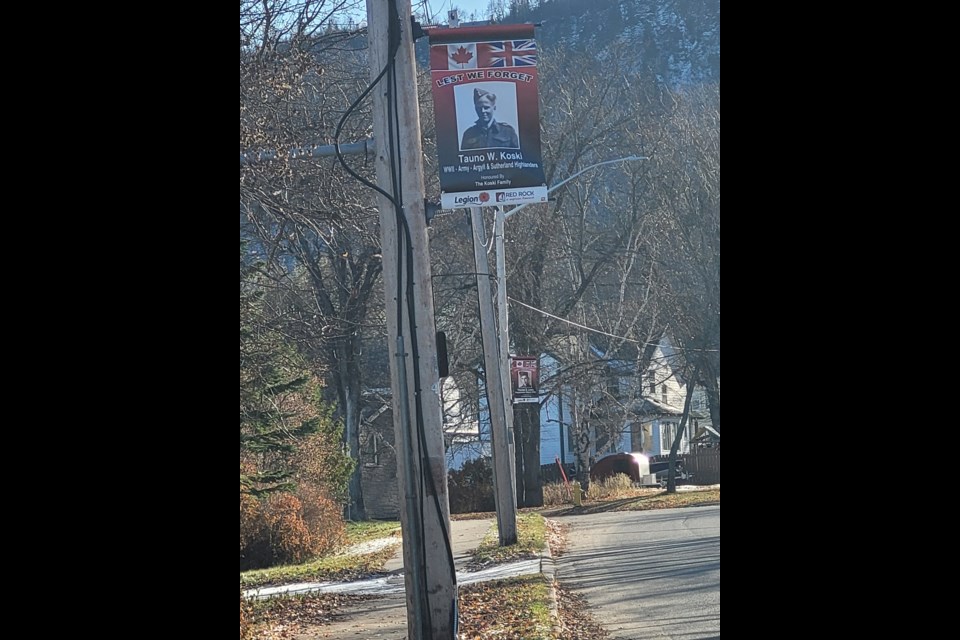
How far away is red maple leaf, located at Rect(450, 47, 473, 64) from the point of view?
9.20 metres

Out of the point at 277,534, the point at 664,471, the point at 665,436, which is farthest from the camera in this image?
the point at 665,436

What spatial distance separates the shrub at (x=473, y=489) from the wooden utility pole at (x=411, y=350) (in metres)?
28.1

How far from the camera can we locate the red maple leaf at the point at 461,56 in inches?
362


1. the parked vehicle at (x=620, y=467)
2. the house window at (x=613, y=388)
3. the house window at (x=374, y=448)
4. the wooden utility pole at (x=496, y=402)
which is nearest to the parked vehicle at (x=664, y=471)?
the parked vehicle at (x=620, y=467)

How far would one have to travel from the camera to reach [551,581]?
14.0 metres

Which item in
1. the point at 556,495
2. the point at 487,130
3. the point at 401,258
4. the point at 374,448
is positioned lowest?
the point at 556,495

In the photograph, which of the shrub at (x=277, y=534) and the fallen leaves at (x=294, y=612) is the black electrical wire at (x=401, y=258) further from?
the shrub at (x=277, y=534)

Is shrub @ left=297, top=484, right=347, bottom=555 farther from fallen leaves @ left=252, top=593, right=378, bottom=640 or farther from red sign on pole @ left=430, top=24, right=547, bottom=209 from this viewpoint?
red sign on pole @ left=430, top=24, right=547, bottom=209

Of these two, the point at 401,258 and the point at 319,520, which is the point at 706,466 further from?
the point at 401,258

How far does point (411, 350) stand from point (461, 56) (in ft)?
9.00

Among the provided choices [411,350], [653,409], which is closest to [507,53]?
[411,350]
